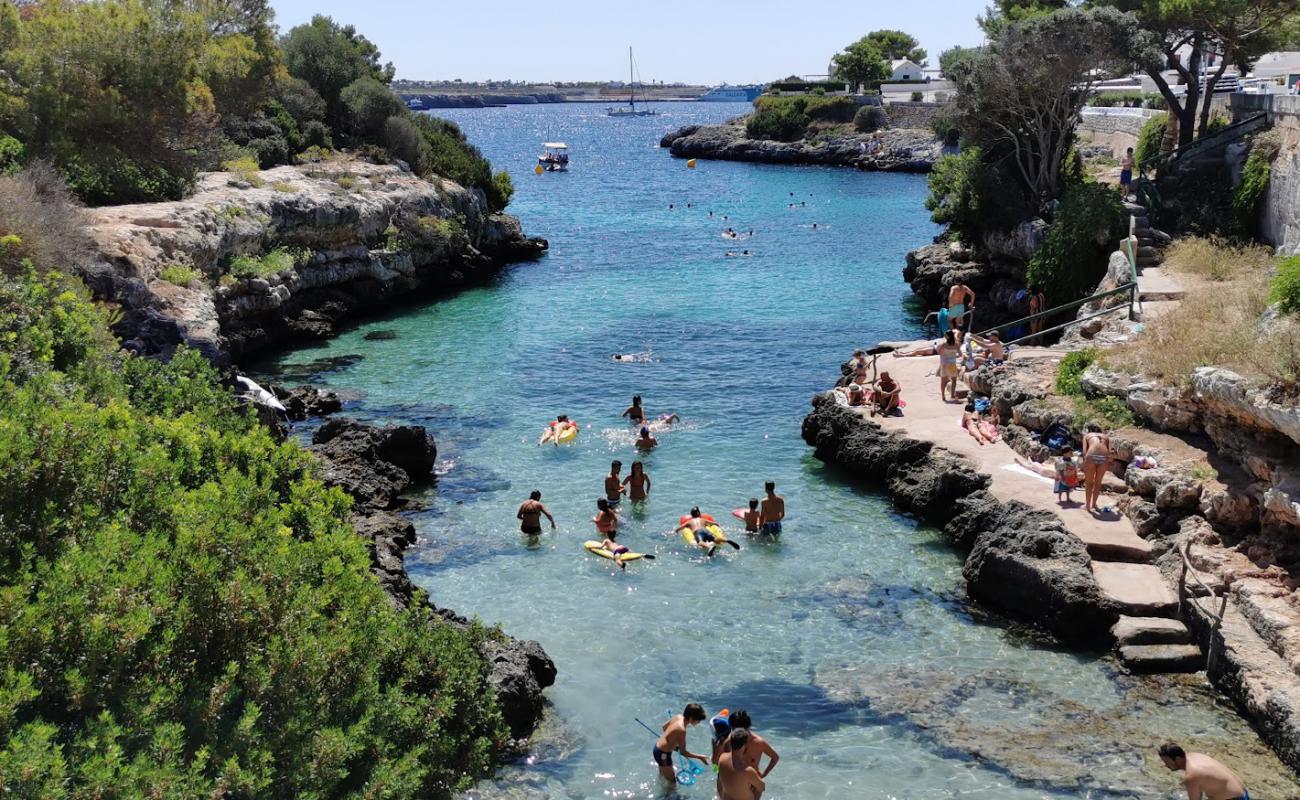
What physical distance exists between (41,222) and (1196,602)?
23.7 m

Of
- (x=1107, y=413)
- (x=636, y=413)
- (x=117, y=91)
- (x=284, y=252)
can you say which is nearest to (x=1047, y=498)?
(x=1107, y=413)

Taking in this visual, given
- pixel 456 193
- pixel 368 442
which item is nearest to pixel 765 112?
pixel 456 193

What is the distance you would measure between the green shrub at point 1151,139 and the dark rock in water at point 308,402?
98.4ft

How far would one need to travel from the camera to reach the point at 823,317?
139ft

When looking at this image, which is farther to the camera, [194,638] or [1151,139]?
[1151,139]

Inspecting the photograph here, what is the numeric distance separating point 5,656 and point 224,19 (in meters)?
43.1

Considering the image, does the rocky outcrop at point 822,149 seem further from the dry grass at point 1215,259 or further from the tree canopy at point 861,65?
the dry grass at point 1215,259

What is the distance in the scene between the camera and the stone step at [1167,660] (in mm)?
16109

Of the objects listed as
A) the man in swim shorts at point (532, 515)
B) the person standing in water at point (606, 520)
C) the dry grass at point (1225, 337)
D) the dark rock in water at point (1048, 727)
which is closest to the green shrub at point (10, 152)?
the man in swim shorts at point (532, 515)

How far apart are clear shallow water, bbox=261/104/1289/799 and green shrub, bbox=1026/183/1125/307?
601cm

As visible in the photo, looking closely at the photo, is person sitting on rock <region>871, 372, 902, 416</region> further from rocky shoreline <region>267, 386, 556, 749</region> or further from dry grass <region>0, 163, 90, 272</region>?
Answer: dry grass <region>0, 163, 90, 272</region>

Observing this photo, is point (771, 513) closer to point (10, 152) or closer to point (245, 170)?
point (10, 152)

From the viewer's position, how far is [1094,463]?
19.9m

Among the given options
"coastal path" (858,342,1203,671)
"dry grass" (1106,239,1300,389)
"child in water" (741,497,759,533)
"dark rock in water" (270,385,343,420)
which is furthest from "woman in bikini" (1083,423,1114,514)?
"dark rock in water" (270,385,343,420)
